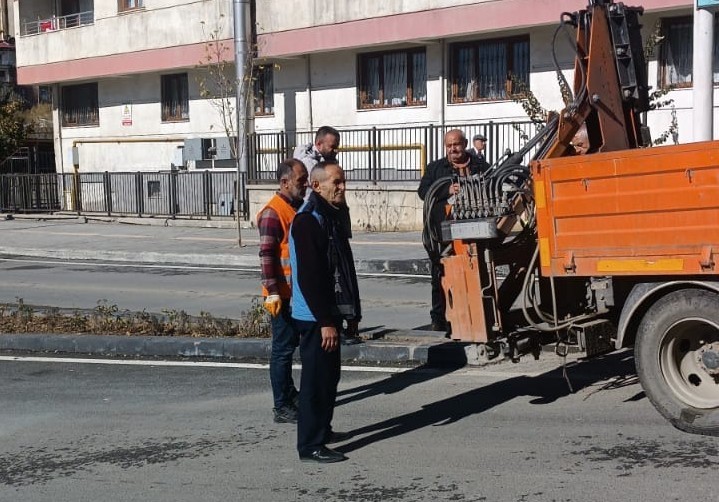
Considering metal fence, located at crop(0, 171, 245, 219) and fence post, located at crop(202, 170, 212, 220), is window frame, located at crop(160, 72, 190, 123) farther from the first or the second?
fence post, located at crop(202, 170, 212, 220)

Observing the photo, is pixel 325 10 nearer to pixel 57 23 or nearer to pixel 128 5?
pixel 128 5

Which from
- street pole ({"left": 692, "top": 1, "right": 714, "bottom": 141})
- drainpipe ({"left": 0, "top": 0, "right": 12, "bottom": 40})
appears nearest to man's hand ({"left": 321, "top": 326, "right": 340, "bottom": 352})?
street pole ({"left": 692, "top": 1, "right": 714, "bottom": 141})

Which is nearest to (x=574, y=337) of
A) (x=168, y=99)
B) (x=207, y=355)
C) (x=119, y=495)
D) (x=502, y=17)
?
(x=119, y=495)

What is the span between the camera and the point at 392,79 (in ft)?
84.1

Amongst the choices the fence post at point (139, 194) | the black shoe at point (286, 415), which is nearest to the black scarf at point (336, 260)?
the black shoe at point (286, 415)

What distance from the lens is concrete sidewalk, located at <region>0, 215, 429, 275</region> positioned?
57.5 feet

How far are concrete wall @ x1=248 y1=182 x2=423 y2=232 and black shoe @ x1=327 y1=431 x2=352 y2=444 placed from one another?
15.3 meters

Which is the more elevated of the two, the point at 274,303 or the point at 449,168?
the point at 449,168

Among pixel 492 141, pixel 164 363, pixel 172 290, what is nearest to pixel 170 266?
pixel 172 290

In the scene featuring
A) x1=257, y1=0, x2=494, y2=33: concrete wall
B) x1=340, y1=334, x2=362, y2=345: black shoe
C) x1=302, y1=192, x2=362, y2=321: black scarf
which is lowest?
x1=340, y1=334, x2=362, y2=345: black shoe

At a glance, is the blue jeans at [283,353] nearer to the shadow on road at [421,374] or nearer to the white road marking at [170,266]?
the shadow on road at [421,374]

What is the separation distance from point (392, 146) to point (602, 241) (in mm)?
17273

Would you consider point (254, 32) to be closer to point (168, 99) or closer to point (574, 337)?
point (168, 99)

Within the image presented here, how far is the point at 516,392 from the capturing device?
7.80 meters
